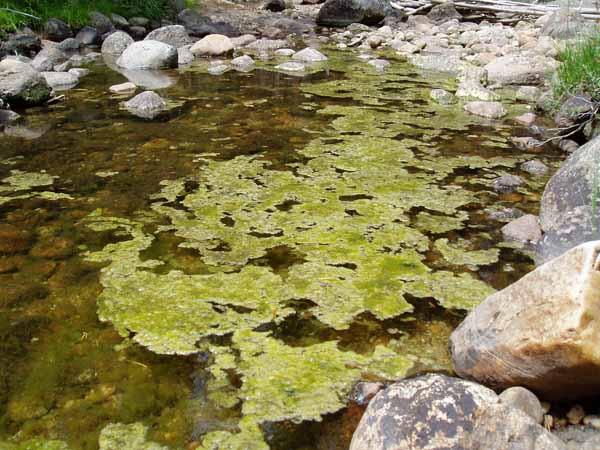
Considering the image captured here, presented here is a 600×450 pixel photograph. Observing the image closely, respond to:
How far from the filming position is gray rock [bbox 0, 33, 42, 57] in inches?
267

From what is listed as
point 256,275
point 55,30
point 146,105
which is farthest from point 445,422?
point 55,30

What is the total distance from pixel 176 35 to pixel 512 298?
7339 millimetres

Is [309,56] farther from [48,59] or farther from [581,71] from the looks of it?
[581,71]

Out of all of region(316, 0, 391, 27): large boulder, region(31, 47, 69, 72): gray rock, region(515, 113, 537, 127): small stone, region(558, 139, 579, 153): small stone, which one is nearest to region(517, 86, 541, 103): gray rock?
region(515, 113, 537, 127): small stone

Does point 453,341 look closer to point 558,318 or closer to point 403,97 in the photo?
point 558,318

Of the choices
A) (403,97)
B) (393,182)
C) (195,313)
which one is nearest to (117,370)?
(195,313)

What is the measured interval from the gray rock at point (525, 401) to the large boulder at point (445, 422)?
0.47ft

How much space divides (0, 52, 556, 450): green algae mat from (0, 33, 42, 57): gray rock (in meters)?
3.37

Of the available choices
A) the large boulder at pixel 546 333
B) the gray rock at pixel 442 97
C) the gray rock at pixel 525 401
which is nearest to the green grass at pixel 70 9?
the gray rock at pixel 442 97

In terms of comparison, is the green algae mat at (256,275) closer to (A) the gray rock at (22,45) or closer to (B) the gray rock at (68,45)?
(A) the gray rock at (22,45)

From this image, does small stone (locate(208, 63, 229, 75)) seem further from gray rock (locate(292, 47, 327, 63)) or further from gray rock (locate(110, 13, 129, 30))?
gray rock (locate(110, 13, 129, 30))

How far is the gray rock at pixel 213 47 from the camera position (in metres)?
7.54

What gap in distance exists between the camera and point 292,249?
258 centimetres

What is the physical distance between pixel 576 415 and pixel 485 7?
10125 mm
